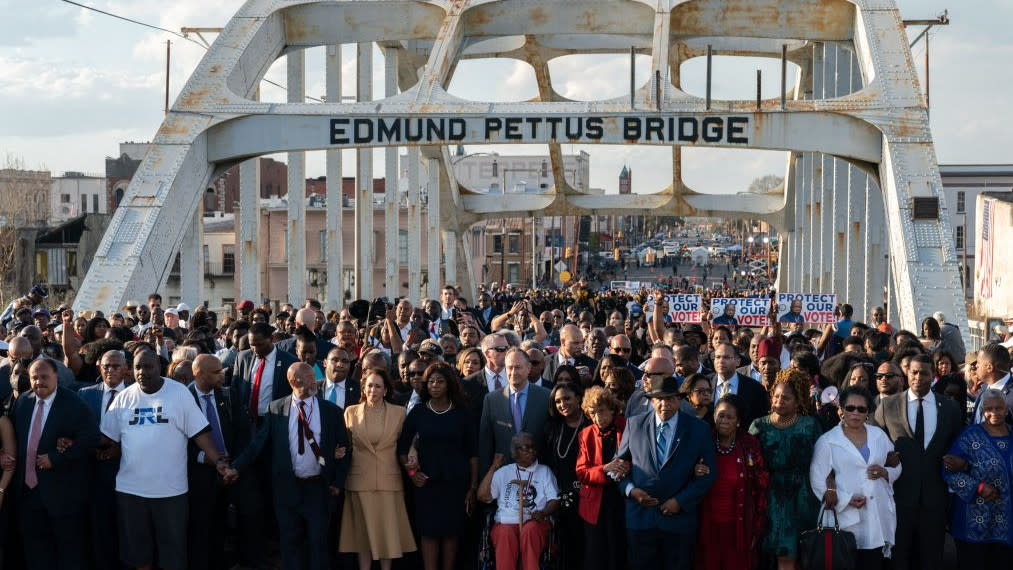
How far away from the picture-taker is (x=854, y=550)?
7863 millimetres

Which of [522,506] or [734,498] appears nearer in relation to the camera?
[734,498]

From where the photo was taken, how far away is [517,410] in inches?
351

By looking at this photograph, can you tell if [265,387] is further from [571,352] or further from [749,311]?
[749,311]

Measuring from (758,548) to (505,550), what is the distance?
5.31ft

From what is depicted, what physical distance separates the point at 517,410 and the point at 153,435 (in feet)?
8.05

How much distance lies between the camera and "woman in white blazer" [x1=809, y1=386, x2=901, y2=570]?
7.84 metres

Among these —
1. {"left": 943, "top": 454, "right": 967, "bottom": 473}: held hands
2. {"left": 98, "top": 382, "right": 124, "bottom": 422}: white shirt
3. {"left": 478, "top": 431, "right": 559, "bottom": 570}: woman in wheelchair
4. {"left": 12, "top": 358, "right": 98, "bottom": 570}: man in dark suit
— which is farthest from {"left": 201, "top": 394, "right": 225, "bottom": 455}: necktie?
{"left": 943, "top": 454, "right": 967, "bottom": 473}: held hands

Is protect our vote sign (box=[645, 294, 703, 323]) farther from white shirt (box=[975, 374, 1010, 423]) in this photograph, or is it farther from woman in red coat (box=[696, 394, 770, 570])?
woman in red coat (box=[696, 394, 770, 570])

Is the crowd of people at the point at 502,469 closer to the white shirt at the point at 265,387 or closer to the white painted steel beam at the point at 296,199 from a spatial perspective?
the white shirt at the point at 265,387

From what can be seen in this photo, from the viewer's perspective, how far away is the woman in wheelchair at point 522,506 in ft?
27.3

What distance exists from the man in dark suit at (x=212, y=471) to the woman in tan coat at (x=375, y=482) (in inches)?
33.6

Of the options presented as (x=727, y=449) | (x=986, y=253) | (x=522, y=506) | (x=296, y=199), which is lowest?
(x=522, y=506)

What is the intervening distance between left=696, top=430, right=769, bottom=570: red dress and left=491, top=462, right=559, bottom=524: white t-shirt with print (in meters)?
1.08

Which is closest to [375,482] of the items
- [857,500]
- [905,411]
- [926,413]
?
[857,500]
